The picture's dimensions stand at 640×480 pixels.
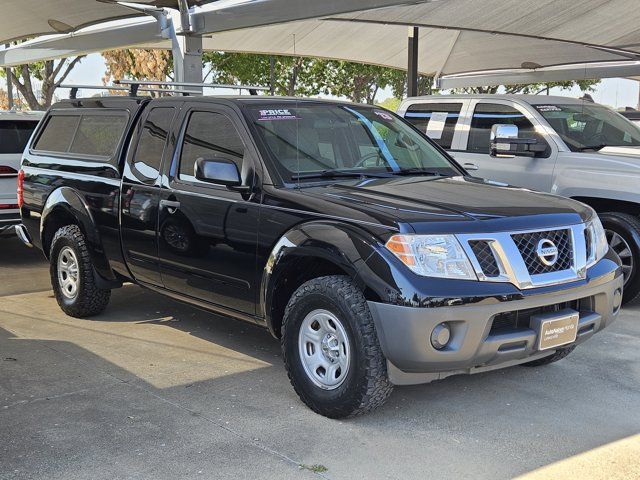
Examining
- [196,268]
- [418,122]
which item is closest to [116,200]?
[196,268]

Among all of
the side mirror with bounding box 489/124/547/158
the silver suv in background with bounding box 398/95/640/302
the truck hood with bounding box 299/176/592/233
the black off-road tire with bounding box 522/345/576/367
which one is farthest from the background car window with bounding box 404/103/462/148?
the black off-road tire with bounding box 522/345/576/367

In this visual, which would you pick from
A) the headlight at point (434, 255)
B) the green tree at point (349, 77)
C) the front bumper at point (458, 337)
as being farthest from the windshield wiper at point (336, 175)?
the green tree at point (349, 77)

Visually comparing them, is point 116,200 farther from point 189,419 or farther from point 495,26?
point 495,26

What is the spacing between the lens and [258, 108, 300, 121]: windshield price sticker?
5.24 meters

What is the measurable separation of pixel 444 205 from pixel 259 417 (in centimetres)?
158

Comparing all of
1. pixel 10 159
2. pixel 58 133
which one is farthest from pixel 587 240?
pixel 10 159

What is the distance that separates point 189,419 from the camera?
4453 mm

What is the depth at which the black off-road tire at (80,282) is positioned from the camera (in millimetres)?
6422

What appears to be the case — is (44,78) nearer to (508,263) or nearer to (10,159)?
(10,159)

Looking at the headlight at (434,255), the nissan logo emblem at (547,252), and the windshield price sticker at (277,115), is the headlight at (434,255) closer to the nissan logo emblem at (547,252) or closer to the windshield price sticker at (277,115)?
the nissan logo emblem at (547,252)

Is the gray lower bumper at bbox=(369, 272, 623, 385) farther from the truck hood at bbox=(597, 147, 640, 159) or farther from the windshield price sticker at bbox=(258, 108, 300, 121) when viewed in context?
the truck hood at bbox=(597, 147, 640, 159)

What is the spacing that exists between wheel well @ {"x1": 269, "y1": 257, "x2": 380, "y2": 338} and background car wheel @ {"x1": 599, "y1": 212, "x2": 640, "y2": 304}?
3.56 meters

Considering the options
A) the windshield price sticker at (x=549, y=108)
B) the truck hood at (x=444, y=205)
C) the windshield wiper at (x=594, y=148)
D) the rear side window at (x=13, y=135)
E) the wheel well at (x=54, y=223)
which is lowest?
the wheel well at (x=54, y=223)

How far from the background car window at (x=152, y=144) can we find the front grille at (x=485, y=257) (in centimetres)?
253
